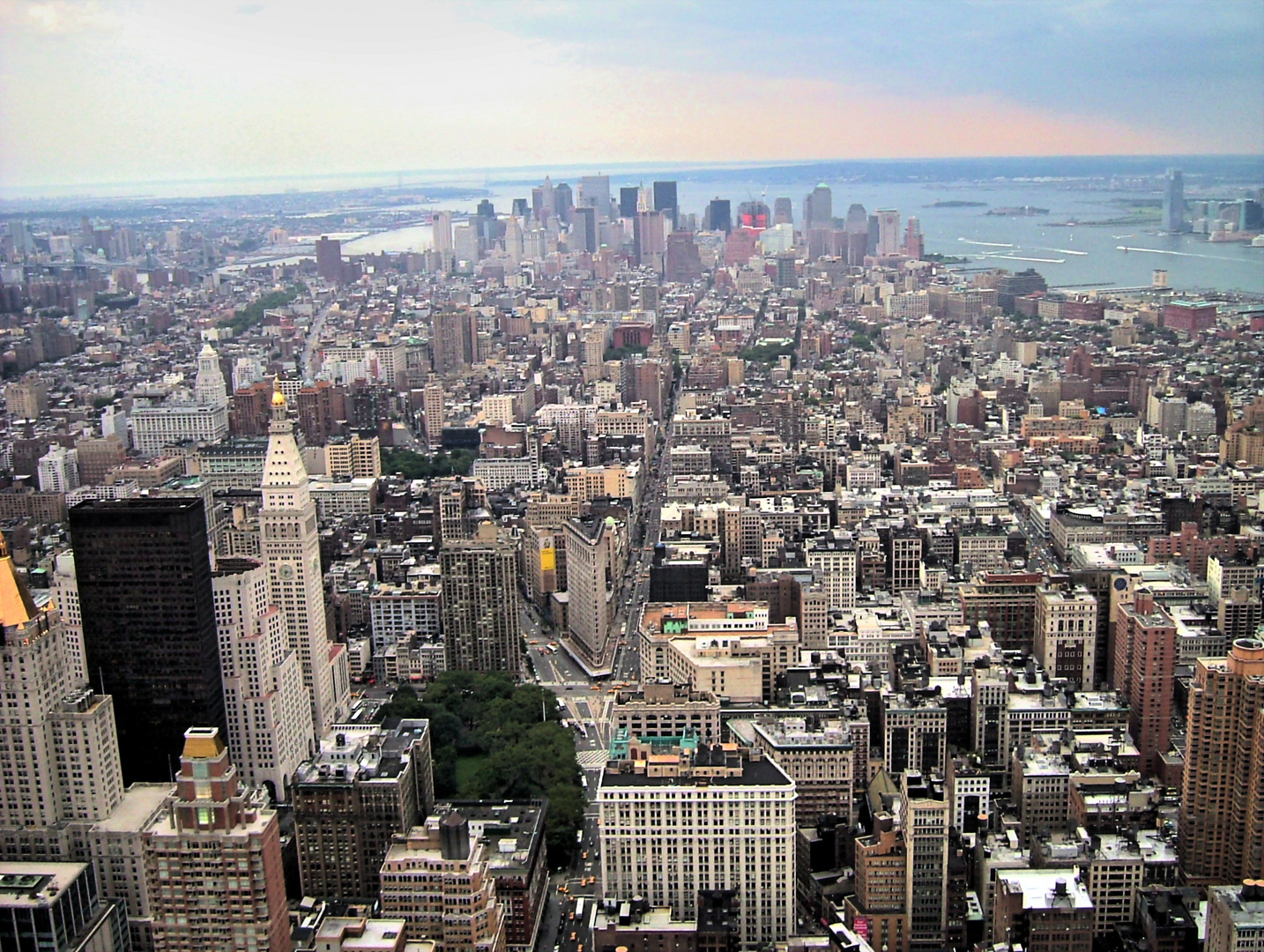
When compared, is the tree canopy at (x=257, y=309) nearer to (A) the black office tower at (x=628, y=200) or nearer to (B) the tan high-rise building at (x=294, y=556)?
(A) the black office tower at (x=628, y=200)

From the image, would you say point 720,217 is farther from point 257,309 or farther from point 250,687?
point 250,687

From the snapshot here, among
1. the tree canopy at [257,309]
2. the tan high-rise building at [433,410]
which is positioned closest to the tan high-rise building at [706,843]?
the tan high-rise building at [433,410]

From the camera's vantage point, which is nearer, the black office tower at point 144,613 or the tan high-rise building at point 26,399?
the black office tower at point 144,613

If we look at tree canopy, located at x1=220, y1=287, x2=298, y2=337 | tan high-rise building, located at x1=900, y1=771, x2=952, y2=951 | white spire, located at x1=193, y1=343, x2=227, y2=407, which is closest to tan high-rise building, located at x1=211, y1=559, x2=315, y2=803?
tan high-rise building, located at x1=900, y1=771, x2=952, y2=951

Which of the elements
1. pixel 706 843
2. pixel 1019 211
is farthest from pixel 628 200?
pixel 706 843

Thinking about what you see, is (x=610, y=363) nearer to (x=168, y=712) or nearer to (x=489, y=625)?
(x=489, y=625)

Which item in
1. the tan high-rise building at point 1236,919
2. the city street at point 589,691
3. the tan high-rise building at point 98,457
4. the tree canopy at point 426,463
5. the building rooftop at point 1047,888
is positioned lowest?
the city street at point 589,691

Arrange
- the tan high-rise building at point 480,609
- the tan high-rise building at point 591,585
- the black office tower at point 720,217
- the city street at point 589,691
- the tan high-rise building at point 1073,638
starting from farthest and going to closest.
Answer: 1. the black office tower at point 720,217
2. the tan high-rise building at point 591,585
3. the tan high-rise building at point 480,609
4. the tan high-rise building at point 1073,638
5. the city street at point 589,691
